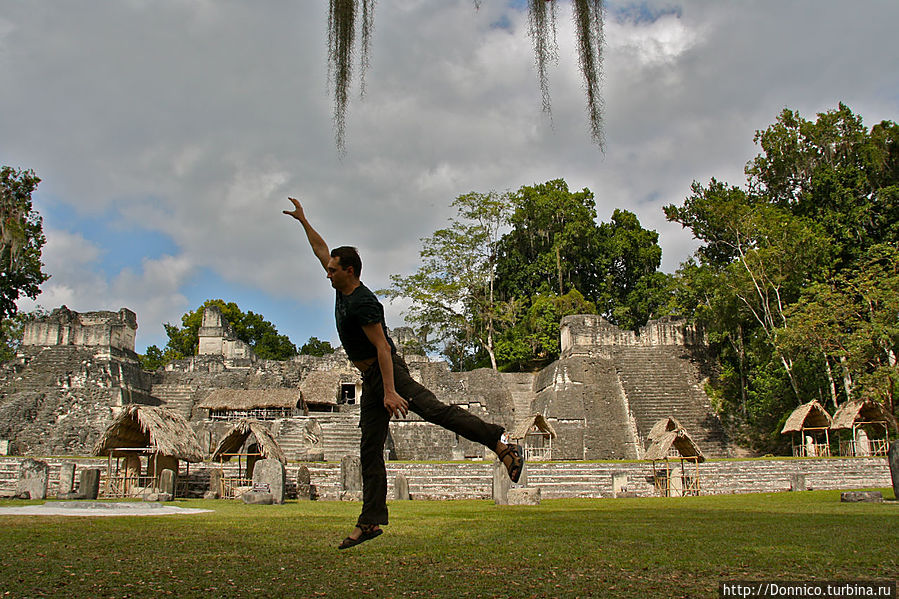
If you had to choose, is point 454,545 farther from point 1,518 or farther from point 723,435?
point 723,435

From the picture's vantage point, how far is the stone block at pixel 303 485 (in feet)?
51.1

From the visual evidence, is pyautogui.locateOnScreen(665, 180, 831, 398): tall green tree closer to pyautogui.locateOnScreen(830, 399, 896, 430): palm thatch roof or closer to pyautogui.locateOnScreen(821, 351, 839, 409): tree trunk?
pyautogui.locateOnScreen(821, 351, 839, 409): tree trunk

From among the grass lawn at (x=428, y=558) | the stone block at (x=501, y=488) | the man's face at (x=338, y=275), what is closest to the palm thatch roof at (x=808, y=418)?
the stone block at (x=501, y=488)

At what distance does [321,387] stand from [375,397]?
28.7 m

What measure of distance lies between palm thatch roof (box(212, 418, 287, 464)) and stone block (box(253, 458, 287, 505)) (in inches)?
108

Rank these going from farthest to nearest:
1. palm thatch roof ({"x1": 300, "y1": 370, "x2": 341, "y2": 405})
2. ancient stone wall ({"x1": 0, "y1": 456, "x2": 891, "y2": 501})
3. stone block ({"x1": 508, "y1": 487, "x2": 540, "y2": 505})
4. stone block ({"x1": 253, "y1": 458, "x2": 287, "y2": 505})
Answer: palm thatch roof ({"x1": 300, "y1": 370, "x2": 341, "y2": 405}), ancient stone wall ({"x1": 0, "y1": 456, "x2": 891, "y2": 501}), stone block ({"x1": 253, "y1": 458, "x2": 287, "y2": 505}), stone block ({"x1": 508, "y1": 487, "x2": 540, "y2": 505})

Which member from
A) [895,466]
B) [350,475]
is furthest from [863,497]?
[350,475]

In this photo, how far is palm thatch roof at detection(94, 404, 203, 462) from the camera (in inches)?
594

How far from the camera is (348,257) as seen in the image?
13.1 feet

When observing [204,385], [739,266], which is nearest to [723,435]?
[739,266]

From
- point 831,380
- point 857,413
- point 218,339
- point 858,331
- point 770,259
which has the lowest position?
point 857,413

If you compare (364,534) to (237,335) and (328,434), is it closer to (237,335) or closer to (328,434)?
(328,434)

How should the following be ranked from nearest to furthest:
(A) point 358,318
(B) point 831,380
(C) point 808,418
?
(A) point 358,318, (C) point 808,418, (B) point 831,380

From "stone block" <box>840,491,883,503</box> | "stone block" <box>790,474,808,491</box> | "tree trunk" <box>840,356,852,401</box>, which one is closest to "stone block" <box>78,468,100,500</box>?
"stone block" <box>840,491,883,503</box>
